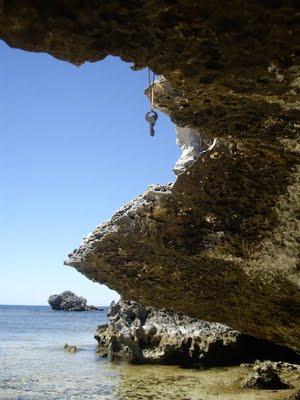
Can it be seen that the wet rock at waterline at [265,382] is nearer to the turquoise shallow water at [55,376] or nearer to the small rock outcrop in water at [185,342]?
the small rock outcrop in water at [185,342]

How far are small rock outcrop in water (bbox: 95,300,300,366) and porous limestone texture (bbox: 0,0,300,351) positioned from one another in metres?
6.29

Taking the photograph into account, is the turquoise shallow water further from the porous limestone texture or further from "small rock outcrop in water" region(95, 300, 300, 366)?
the porous limestone texture

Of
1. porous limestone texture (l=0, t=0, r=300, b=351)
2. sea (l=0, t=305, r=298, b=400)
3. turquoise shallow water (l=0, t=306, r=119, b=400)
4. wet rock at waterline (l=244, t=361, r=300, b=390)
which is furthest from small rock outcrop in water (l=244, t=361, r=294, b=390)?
turquoise shallow water (l=0, t=306, r=119, b=400)

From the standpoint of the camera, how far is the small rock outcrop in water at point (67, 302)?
98625 mm

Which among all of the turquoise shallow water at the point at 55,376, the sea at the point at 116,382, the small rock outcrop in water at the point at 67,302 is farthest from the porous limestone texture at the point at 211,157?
the small rock outcrop in water at the point at 67,302

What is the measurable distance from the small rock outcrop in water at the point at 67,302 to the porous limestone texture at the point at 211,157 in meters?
93.6

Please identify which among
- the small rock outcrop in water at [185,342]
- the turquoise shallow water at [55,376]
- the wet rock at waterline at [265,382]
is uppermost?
the small rock outcrop in water at [185,342]

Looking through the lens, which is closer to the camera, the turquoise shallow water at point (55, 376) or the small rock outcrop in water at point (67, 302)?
the turquoise shallow water at point (55, 376)

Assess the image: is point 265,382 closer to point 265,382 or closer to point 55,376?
point 265,382

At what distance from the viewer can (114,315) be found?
19.7m

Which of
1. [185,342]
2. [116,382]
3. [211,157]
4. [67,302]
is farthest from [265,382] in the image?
[67,302]

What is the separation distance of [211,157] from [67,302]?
98.2m

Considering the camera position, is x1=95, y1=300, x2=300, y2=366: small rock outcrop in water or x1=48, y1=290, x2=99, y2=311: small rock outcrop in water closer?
x1=95, y1=300, x2=300, y2=366: small rock outcrop in water

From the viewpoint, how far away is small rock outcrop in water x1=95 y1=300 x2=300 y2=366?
15.0 metres
